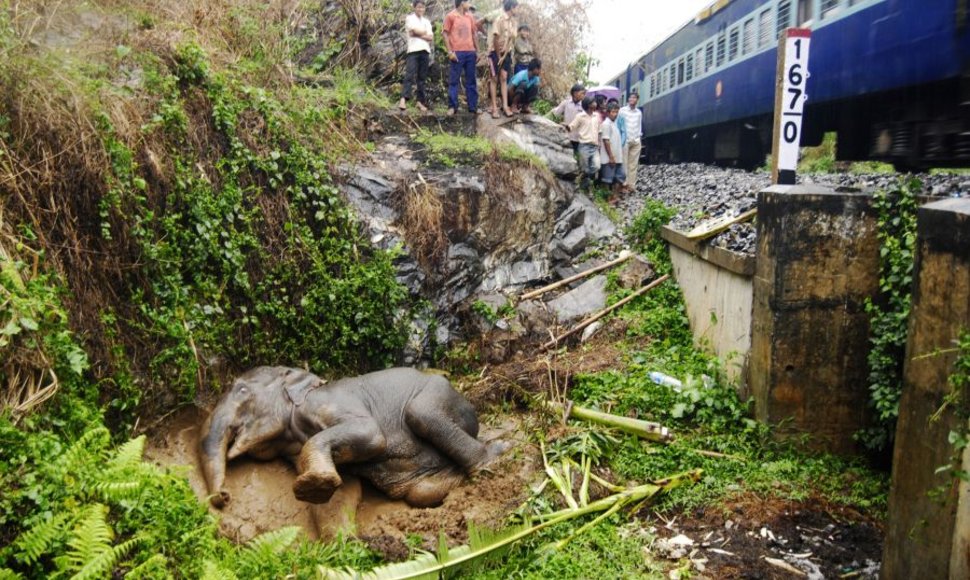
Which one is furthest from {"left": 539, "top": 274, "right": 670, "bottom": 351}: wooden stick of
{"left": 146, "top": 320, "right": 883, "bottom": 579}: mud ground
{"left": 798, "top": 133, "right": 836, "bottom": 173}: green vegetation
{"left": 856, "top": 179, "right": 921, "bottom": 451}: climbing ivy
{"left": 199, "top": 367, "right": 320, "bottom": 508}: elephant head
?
{"left": 798, "top": 133, "right": 836, "bottom": 173}: green vegetation

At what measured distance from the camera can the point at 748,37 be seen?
457 inches

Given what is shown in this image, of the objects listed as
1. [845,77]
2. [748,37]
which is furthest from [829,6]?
[748,37]

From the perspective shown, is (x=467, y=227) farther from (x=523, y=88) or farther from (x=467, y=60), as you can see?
(x=523, y=88)

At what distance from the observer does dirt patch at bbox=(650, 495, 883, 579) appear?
3.92m

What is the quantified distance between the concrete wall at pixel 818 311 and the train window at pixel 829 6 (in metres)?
5.16

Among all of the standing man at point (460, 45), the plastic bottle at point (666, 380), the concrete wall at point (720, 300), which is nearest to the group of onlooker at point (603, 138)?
the standing man at point (460, 45)

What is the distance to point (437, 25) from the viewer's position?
1184 cm

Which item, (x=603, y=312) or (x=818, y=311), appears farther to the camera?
(x=603, y=312)

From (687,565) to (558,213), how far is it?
589 centimetres

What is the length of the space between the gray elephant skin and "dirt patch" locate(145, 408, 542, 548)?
0.37ft

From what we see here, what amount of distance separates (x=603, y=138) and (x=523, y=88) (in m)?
1.48

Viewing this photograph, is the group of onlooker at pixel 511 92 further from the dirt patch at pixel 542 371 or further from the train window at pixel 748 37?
the dirt patch at pixel 542 371

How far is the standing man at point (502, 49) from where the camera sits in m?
10.4

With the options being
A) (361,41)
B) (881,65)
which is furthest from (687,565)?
(361,41)
